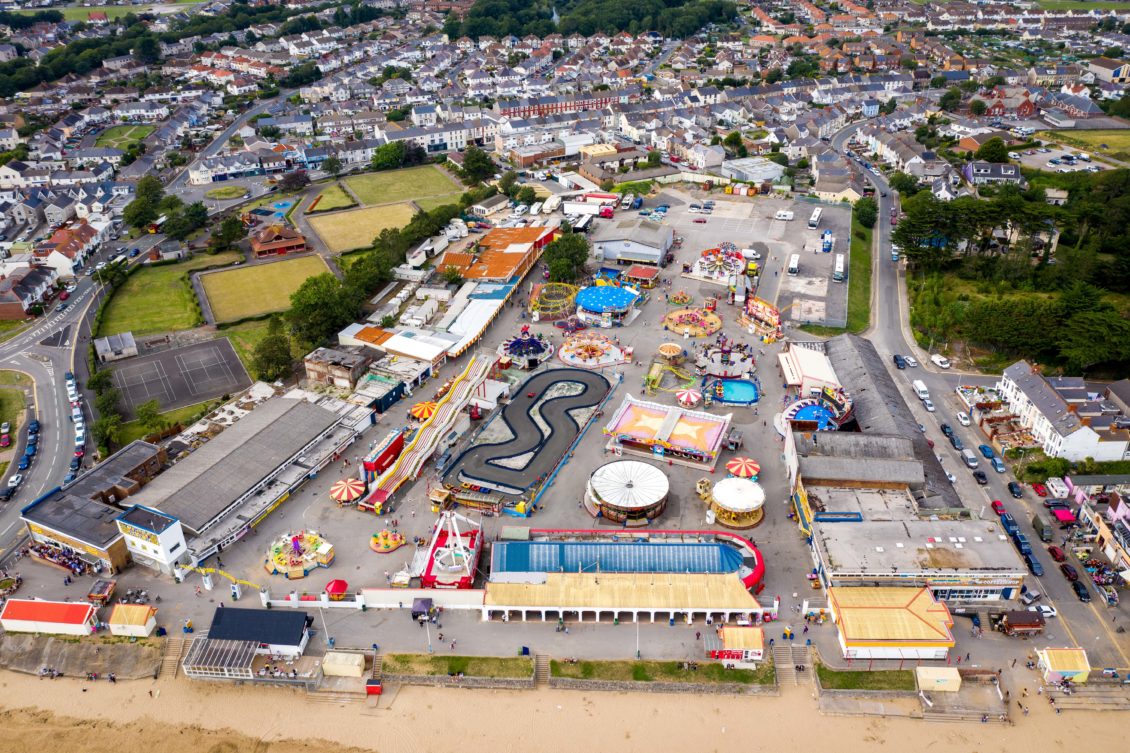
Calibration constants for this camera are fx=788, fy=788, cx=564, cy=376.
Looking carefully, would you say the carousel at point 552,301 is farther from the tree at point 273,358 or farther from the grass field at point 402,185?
the grass field at point 402,185

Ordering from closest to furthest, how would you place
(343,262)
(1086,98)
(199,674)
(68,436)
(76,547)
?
(199,674)
(76,547)
(68,436)
(343,262)
(1086,98)

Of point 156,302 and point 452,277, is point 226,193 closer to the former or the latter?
point 156,302

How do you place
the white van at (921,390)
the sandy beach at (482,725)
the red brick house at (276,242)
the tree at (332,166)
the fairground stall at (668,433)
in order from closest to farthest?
the sandy beach at (482,725) → the fairground stall at (668,433) → the white van at (921,390) → the red brick house at (276,242) → the tree at (332,166)

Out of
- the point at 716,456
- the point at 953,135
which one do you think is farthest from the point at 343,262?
the point at 953,135

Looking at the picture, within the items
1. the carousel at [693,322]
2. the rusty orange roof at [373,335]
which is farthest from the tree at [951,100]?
the rusty orange roof at [373,335]

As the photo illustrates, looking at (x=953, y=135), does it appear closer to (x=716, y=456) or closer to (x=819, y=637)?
(x=716, y=456)

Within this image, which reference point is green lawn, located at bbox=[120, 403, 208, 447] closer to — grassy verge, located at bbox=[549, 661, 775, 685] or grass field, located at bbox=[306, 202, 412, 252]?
grass field, located at bbox=[306, 202, 412, 252]

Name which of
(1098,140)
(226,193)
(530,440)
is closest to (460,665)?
(530,440)
